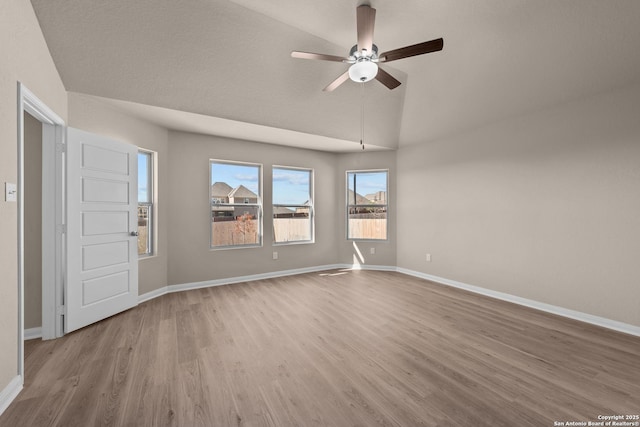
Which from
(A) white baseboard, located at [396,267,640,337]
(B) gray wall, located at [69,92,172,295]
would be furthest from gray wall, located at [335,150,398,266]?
(B) gray wall, located at [69,92,172,295]

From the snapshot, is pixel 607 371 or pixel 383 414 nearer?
pixel 383 414

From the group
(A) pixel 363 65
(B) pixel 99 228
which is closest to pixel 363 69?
(A) pixel 363 65

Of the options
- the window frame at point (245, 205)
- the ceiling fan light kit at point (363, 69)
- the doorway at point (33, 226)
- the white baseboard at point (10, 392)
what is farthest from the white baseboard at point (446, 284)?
the ceiling fan light kit at point (363, 69)

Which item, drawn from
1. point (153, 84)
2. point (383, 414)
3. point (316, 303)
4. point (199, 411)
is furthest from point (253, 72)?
point (383, 414)

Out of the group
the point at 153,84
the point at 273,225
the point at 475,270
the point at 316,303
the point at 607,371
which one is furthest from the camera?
the point at 273,225

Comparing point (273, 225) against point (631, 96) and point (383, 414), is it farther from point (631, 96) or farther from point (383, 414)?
point (631, 96)

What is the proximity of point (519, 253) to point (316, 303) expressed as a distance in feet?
9.67

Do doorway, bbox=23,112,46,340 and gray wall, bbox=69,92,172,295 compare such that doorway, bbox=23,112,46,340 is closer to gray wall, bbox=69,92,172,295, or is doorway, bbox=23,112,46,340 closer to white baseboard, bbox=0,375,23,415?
gray wall, bbox=69,92,172,295

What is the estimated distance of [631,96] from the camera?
2891 mm

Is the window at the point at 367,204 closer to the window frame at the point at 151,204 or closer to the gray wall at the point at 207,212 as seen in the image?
the gray wall at the point at 207,212

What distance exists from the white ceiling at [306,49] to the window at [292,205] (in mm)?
1455

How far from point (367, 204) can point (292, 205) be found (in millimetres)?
1645

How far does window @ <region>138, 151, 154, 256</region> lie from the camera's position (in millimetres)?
3917

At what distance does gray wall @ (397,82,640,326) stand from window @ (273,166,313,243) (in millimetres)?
2424
